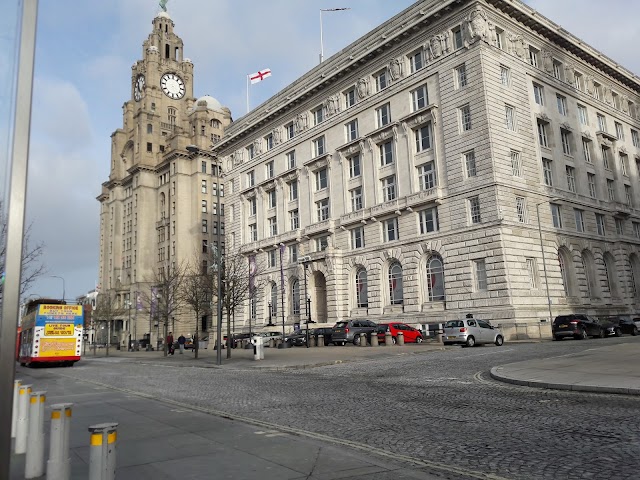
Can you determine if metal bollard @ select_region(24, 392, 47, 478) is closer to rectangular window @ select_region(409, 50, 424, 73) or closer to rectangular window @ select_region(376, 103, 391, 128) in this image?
rectangular window @ select_region(409, 50, 424, 73)

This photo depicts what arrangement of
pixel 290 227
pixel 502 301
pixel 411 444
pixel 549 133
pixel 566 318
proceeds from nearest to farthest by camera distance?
pixel 411 444 → pixel 566 318 → pixel 502 301 → pixel 549 133 → pixel 290 227

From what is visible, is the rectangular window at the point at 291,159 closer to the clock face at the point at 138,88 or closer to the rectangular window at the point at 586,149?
the rectangular window at the point at 586,149

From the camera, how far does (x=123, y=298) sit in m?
91.7

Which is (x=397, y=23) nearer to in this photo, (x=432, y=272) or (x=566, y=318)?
(x=432, y=272)

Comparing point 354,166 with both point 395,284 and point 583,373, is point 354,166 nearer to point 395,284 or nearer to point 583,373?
point 395,284

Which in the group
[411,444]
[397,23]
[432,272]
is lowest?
[411,444]

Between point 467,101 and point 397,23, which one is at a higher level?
point 397,23

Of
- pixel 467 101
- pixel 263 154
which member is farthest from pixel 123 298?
pixel 467 101

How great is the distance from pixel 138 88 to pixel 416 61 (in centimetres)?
7149

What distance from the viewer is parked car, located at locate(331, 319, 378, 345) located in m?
35.5

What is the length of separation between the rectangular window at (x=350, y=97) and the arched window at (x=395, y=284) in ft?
55.8

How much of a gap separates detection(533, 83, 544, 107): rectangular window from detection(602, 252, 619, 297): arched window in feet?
49.6

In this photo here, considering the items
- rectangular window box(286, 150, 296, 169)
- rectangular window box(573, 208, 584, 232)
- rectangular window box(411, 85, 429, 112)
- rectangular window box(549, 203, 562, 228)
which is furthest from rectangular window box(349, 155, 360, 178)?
rectangular window box(573, 208, 584, 232)

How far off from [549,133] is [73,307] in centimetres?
3924
